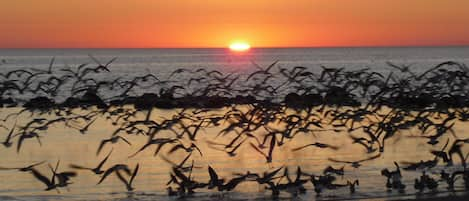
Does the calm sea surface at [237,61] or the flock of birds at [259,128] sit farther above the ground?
the calm sea surface at [237,61]

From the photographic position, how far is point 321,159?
1052 cm

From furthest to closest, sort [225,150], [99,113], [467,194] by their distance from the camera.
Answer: [99,113] → [225,150] → [467,194]

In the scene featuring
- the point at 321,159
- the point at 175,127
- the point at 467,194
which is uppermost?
the point at 175,127

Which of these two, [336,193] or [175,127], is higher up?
[175,127]

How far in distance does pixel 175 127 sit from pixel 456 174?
629 centimetres

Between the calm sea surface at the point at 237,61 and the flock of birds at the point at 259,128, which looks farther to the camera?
the calm sea surface at the point at 237,61

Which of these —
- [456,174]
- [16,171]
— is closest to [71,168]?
[16,171]

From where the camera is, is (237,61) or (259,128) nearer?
(259,128)

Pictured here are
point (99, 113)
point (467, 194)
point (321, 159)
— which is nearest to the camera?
point (467, 194)

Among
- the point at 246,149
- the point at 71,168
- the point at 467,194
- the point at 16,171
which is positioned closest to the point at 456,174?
the point at 467,194

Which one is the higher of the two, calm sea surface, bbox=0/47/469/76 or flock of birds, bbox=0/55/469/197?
calm sea surface, bbox=0/47/469/76

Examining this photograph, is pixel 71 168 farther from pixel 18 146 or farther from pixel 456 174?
pixel 456 174

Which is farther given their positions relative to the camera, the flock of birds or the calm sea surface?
the calm sea surface

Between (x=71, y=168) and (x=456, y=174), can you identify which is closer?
(x=456, y=174)
